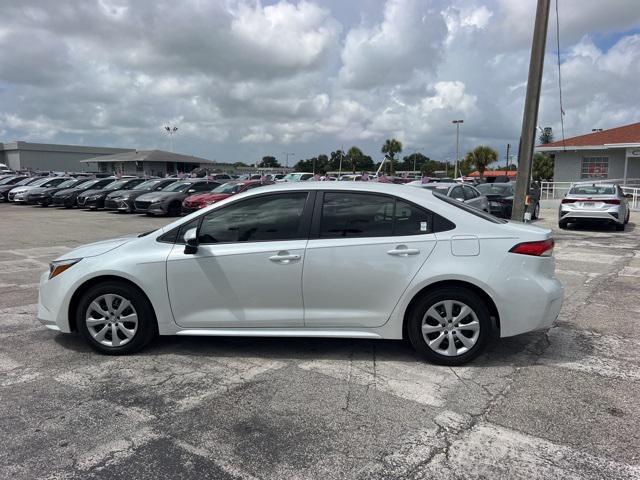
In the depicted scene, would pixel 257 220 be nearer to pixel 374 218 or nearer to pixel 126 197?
pixel 374 218

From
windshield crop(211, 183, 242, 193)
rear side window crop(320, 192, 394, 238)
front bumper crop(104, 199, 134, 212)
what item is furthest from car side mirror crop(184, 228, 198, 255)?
front bumper crop(104, 199, 134, 212)

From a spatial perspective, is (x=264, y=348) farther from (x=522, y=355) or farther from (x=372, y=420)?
(x=522, y=355)

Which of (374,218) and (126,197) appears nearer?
(374,218)

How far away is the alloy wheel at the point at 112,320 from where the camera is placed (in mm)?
4750

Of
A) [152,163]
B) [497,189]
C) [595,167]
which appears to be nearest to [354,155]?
[152,163]

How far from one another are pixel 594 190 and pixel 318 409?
14.7 metres

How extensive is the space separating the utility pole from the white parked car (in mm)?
6812

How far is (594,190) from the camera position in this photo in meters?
15.6

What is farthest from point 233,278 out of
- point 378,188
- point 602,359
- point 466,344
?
point 602,359

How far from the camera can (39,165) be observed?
94.0 meters

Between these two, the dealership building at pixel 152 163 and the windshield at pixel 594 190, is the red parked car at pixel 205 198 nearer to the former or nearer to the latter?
the windshield at pixel 594 190

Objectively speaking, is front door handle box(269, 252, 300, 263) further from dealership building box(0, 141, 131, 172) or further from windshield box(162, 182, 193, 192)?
dealership building box(0, 141, 131, 172)

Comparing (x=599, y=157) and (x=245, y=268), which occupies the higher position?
(x=599, y=157)

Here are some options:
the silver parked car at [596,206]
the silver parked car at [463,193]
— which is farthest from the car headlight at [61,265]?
the silver parked car at [596,206]
